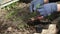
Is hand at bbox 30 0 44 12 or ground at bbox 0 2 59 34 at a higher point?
hand at bbox 30 0 44 12

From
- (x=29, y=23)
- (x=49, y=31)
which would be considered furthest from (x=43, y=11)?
(x=49, y=31)

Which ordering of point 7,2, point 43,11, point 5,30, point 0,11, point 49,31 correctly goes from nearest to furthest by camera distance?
1. point 49,31
2. point 5,30
3. point 43,11
4. point 0,11
5. point 7,2

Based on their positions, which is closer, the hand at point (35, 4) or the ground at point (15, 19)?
the ground at point (15, 19)

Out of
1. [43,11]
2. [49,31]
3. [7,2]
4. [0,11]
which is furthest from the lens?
[7,2]

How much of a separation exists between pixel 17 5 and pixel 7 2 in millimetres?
302

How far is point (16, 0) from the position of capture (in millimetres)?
5754

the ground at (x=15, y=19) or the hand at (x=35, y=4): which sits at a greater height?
the hand at (x=35, y=4)

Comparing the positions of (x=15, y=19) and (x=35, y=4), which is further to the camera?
(x=35, y=4)

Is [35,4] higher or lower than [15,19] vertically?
higher

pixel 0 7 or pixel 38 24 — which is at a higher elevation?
pixel 0 7

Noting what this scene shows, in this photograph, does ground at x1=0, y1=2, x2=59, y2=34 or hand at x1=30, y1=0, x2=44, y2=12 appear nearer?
ground at x1=0, y1=2, x2=59, y2=34

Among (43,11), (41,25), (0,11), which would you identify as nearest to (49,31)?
(41,25)

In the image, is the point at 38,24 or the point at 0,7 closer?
the point at 38,24

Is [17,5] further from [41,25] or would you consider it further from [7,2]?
[41,25]
